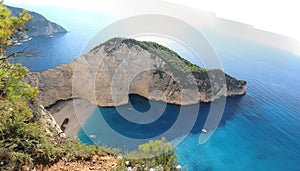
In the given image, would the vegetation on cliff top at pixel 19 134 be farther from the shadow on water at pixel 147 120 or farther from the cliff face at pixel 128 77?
the cliff face at pixel 128 77

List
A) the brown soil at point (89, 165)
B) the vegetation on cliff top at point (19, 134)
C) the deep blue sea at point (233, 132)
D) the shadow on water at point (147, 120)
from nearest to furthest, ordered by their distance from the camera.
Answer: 1. the vegetation on cliff top at point (19, 134)
2. the brown soil at point (89, 165)
3. the deep blue sea at point (233, 132)
4. the shadow on water at point (147, 120)

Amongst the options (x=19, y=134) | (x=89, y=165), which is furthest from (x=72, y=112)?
(x=89, y=165)

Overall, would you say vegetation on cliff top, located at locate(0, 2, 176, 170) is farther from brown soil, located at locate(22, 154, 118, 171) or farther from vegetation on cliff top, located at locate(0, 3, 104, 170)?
brown soil, located at locate(22, 154, 118, 171)

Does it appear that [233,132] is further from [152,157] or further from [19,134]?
[19,134]

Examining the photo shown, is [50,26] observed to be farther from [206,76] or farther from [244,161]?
[244,161]

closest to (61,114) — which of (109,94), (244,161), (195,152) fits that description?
(109,94)

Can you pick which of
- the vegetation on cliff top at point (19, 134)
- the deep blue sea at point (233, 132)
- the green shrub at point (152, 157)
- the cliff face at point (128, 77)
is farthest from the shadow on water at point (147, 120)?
the vegetation on cliff top at point (19, 134)

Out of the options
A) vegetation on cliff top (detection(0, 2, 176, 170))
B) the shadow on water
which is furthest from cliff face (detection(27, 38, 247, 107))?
vegetation on cliff top (detection(0, 2, 176, 170))

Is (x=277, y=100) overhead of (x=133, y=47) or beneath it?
beneath
